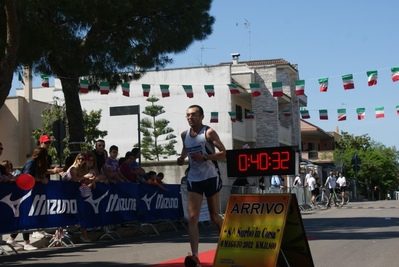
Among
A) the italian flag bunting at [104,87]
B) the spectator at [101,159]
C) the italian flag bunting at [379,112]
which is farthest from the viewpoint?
the italian flag bunting at [379,112]

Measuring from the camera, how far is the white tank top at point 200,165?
820cm

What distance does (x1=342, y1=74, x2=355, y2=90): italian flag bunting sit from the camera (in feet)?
81.1

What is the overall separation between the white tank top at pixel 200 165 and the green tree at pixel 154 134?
1351 inches

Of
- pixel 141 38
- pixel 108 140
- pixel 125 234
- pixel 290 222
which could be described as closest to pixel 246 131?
pixel 108 140

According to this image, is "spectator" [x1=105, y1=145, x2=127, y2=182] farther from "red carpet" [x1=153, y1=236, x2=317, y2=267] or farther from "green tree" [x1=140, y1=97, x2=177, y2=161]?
"green tree" [x1=140, y1=97, x2=177, y2=161]

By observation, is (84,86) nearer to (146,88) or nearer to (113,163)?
(113,163)

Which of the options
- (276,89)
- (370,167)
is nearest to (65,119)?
(276,89)

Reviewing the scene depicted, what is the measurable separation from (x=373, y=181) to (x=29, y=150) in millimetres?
43181

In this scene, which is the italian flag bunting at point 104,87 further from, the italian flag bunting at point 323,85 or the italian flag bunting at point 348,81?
the italian flag bunting at point 323,85

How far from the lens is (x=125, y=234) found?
51.1 ft

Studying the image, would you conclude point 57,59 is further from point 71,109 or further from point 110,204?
point 110,204

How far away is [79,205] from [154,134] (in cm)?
2950

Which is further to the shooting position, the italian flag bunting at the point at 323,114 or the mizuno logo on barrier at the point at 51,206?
the italian flag bunting at the point at 323,114

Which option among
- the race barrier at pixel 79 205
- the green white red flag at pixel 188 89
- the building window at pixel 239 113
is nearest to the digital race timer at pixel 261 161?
the race barrier at pixel 79 205
